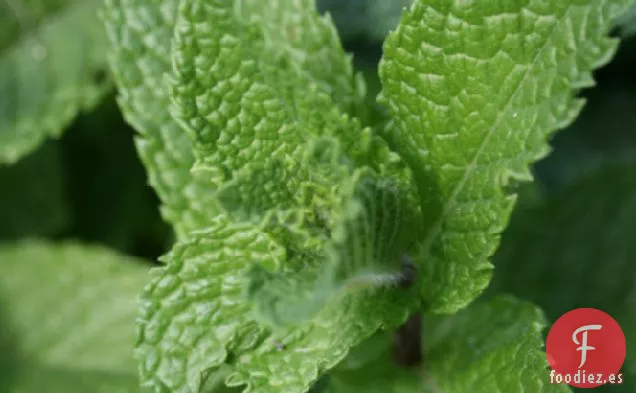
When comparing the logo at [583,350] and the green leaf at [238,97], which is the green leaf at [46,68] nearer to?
the green leaf at [238,97]

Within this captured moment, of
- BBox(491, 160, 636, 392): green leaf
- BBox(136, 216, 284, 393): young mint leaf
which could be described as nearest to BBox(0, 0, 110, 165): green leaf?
BBox(136, 216, 284, 393): young mint leaf

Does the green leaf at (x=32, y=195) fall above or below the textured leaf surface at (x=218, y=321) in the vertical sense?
below

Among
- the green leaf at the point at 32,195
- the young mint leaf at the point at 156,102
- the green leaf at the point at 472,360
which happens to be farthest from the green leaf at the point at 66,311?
the green leaf at the point at 472,360

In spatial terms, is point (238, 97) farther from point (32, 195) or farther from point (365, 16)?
point (32, 195)

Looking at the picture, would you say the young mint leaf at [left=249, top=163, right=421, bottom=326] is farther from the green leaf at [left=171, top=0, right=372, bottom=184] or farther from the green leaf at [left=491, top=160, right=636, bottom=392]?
the green leaf at [left=491, top=160, right=636, bottom=392]

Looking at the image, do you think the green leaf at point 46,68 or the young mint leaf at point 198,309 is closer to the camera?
the young mint leaf at point 198,309

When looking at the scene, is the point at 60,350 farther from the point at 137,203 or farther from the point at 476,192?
the point at 476,192
